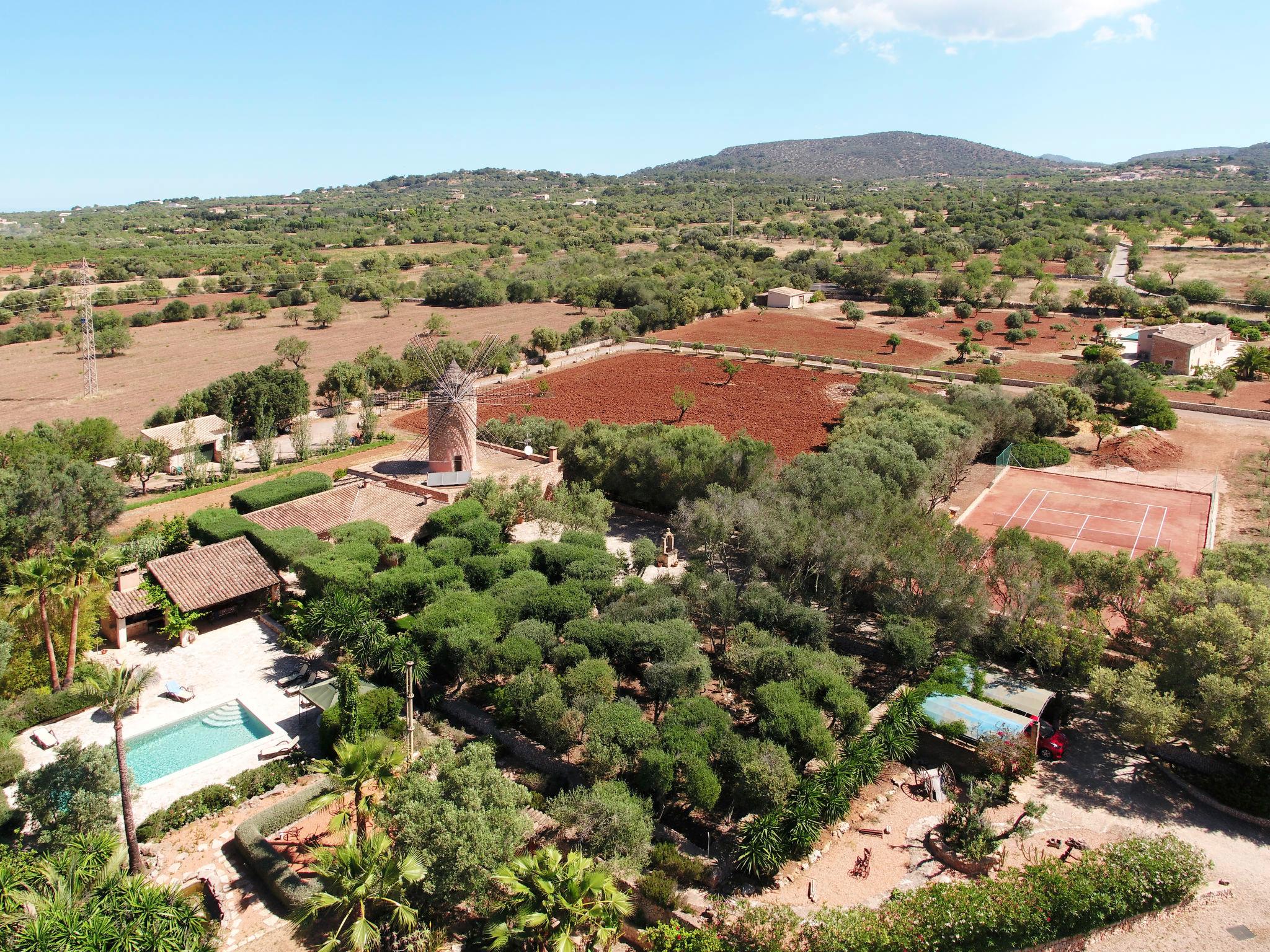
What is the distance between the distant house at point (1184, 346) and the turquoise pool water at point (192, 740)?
58.3 metres

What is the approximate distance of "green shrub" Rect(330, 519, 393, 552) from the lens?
24.1 m

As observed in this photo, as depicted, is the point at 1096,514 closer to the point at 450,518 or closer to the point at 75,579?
the point at 450,518

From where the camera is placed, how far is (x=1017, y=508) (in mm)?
31500

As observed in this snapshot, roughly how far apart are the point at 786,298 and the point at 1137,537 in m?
57.0

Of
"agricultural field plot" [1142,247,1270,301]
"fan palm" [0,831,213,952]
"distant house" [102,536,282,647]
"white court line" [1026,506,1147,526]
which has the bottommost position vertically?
"white court line" [1026,506,1147,526]

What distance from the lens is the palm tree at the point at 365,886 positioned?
1141 cm

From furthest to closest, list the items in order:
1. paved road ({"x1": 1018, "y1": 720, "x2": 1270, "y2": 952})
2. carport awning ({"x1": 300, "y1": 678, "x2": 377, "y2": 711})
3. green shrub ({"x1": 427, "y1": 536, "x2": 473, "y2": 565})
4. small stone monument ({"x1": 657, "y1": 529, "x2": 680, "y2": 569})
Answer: small stone monument ({"x1": 657, "y1": 529, "x2": 680, "y2": 569}), green shrub ({"x1": 427, "y1": 536, "x2": 473, "y2": 565}), carport awning ({"x1": 300, "y1": 678, "x2": 377, "y2": 711}), paved road ({"x1": 1018, "y1": 720, "x2": 1270, "y2": 952})

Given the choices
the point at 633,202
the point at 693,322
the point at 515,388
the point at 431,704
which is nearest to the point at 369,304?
the point at 693,322

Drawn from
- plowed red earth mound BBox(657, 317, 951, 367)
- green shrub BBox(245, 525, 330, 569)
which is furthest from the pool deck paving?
plowed red earth mound BBox(657, 317, 951, 367)

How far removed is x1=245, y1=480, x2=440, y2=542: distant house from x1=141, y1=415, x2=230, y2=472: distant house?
11.4 metres

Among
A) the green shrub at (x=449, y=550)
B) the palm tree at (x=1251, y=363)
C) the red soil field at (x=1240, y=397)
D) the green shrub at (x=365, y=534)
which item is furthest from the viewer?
the palm tree at (x=1251, y=363)

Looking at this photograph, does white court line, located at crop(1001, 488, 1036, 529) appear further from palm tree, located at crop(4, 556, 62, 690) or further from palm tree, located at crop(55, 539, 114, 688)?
palm tree, located at crop(4, 556, 62, 690)

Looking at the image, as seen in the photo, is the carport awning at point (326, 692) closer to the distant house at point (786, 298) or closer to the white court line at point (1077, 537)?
the white court line at point (1077, 537)

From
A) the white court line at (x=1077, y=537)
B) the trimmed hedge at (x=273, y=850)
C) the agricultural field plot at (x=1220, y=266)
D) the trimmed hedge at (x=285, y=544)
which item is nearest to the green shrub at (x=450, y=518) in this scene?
the trimmed hedge at (x=285, y=544)
